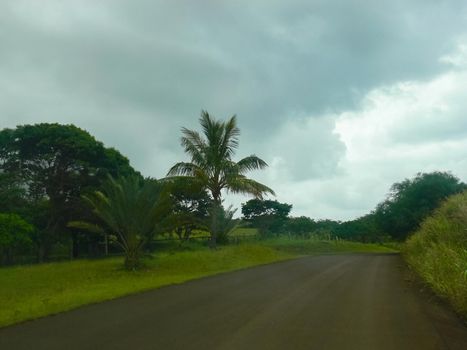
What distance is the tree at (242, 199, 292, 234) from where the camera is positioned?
7544 cm

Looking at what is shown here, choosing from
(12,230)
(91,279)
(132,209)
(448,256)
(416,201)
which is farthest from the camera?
(416,201)

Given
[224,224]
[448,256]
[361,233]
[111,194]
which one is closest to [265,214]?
[361,233]

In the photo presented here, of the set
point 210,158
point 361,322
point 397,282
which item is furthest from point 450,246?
point 210,158

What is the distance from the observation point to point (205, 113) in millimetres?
27797

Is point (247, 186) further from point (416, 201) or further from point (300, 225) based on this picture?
point (300, 225)

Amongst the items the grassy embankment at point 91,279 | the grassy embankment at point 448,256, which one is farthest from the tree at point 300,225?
the grassy embankment at point 448,256

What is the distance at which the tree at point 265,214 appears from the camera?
7544 cm

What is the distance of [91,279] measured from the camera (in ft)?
58.4

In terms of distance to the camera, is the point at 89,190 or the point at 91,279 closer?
the point at 91,279

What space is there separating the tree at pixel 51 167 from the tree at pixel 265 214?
41643mm

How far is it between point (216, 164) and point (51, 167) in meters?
14.7

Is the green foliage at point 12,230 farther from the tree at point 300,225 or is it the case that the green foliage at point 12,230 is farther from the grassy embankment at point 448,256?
the tree at point 300,225

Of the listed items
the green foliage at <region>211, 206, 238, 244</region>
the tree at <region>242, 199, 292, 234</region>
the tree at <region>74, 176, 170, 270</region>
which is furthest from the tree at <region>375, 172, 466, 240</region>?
the tree at <region>242, 199, 292, 234</region>

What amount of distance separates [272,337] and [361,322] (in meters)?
2.02
